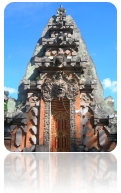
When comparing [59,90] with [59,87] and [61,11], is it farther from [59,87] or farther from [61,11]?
[61,11]

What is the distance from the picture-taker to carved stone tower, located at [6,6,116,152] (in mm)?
13336

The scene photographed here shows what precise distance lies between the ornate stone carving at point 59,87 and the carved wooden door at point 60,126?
13.2 inches

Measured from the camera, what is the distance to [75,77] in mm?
14352

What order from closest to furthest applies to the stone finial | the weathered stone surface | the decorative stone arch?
1. the decorative stone arch
2. the weathered stone surface
3. the stone finial

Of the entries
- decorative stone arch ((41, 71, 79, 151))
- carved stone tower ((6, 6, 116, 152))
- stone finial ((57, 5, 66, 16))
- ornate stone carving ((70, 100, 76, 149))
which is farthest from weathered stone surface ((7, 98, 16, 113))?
stone finial ((57, 5, 66, 16))

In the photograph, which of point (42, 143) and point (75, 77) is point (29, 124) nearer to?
point (42, 143)

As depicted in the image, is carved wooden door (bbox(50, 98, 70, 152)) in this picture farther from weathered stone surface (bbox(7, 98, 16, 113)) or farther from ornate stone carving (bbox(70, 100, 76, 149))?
weathered stone surface (bbox(7, 98, 16, 113))

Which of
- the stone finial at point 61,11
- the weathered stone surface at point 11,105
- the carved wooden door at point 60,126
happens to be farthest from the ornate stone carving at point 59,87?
the stone finial at point 61,11

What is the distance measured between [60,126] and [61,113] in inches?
28.2

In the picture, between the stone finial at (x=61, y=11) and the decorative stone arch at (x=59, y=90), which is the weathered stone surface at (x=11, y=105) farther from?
the stone finial at (x=61, y=11)

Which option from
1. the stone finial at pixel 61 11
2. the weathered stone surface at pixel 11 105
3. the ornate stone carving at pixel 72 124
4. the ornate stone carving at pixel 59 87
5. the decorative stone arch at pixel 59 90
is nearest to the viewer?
the ornate stone carving at pixel 72 124

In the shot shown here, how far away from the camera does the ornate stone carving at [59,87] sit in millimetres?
13898

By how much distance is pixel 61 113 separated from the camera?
46.3 feet
